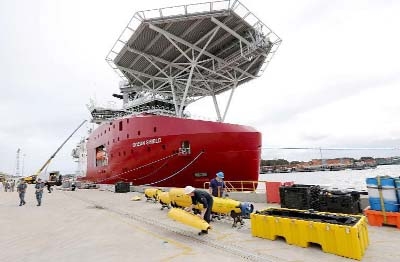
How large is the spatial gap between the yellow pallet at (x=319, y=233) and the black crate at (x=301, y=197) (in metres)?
2.62

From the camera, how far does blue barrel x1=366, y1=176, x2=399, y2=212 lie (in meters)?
7.50

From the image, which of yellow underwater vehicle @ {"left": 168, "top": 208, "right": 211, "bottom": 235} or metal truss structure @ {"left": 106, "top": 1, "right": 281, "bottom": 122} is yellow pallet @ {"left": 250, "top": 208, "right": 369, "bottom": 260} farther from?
metal truss structure @ {"left": 106, "top": 1, "right": 281, "bottom": 122}

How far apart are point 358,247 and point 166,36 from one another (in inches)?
670

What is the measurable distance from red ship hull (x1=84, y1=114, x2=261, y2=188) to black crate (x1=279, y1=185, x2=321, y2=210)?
7204 mm

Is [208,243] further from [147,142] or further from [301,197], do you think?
[147,142]

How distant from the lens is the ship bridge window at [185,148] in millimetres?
17263

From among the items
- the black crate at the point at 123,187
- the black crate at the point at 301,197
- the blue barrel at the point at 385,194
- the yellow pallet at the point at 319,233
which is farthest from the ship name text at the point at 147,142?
the blue barrel at the point at 385,194

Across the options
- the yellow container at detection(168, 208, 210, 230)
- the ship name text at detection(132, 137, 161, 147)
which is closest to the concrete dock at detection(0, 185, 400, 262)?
the yellow container at detection(168, 208, 210, 230)

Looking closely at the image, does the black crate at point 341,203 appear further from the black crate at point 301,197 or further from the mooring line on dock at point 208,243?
the mooring line on dock at point 208,243

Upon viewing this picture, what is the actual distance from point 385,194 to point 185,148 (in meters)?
11.5

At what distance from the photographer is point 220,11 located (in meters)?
17.2

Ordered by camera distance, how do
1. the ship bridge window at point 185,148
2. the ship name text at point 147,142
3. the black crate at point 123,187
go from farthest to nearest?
the black crate at point 123,187 → the ship name text at point 147,142 → the ship bridge window at point 185,148

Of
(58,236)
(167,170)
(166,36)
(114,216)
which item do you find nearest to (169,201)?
(114,216)

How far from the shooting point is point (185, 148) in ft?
57.0
